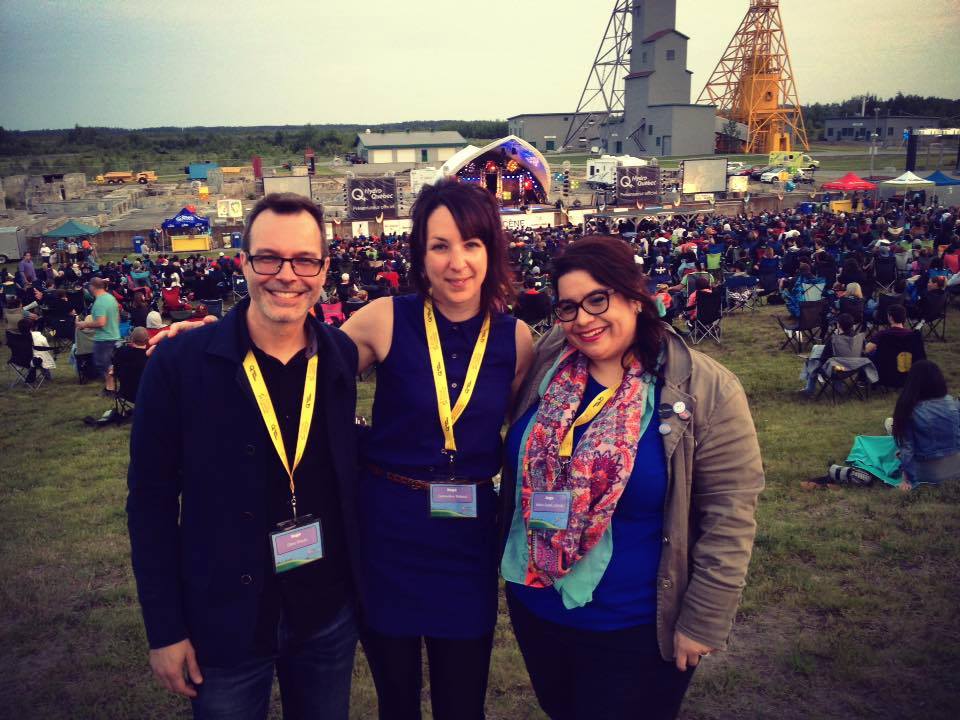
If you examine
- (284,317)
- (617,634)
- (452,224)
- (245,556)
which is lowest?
(617,634)

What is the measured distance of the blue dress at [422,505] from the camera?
2211mm

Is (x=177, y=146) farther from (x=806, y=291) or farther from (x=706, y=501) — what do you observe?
(x=706, y=501)

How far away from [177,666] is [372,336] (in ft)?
3.68

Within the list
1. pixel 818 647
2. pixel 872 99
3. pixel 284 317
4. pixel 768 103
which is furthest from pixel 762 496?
pixel 872 99

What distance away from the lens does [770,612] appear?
13.3ft

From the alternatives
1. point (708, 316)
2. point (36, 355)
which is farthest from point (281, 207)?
point (36, 355)

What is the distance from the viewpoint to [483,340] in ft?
7.56

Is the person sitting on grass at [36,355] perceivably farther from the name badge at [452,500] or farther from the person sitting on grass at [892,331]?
the person sitting on grass at [892,331]

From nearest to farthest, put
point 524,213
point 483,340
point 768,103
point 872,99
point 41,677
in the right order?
point 483,340, point 41,677, point 524,213, point 768,103, point 872,99

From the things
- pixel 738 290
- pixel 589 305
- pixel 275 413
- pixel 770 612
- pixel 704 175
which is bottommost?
pixel 770 612

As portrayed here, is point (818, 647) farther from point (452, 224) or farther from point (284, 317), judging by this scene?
point (284, 317)

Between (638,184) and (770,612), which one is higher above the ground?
(638,184)

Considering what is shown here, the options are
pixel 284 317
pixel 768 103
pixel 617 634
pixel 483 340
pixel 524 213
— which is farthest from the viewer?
pixel 768 103

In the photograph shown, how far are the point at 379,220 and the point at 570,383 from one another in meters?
27.9
